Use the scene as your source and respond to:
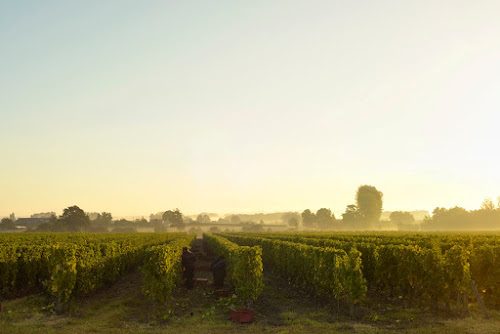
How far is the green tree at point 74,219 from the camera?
10412 centimetres

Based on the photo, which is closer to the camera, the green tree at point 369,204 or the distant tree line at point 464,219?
the distant tree line at point 464,219

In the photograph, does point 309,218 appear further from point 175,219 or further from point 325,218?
point 175,219

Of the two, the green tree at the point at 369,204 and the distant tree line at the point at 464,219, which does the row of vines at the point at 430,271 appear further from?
the green tree at the point at 369,204

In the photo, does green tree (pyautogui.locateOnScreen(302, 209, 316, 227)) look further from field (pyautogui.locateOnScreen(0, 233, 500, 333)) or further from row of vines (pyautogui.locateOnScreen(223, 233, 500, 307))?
field (pyautogui.locateOnScreen(0, 233, 500, 333))

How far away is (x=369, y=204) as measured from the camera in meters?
157

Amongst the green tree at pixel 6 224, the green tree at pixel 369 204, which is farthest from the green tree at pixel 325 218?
the green tree at pixel 6 224

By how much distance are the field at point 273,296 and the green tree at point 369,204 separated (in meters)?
148

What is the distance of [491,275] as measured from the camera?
14719 millimetres

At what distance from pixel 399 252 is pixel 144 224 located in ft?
519

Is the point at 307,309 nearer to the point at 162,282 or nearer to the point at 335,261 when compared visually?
the point at 335,261

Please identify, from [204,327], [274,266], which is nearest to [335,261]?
[204,327]

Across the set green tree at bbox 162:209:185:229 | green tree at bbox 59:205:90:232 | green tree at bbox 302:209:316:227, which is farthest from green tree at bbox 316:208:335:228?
green tree at bbox 59:205:90:232

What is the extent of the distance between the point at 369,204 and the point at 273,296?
15081 cm

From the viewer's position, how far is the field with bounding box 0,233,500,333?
11500 mm
